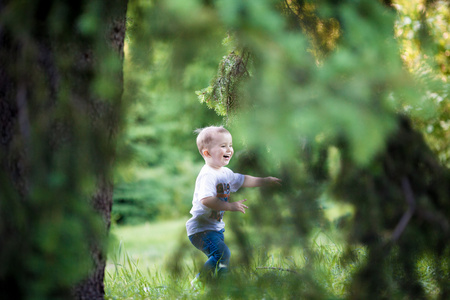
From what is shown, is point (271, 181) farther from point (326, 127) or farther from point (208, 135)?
point (326, 127)

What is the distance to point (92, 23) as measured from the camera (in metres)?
1.27

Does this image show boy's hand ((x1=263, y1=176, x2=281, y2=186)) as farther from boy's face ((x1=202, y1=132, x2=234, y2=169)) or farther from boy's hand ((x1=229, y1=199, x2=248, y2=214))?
boy's face ((x1=202, y1=132, x2=234, y2=169))

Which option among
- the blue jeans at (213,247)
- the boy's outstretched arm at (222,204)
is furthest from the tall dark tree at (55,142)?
the blue jeans at (213,247)

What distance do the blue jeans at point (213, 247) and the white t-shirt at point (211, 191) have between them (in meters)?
0.04

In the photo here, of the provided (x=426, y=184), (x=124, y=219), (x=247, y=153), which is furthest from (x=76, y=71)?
(x=124, y=219)

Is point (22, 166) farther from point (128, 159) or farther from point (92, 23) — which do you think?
point (92, 23)

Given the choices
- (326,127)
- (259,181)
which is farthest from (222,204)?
(326,127)

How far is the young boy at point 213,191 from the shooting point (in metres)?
2.63

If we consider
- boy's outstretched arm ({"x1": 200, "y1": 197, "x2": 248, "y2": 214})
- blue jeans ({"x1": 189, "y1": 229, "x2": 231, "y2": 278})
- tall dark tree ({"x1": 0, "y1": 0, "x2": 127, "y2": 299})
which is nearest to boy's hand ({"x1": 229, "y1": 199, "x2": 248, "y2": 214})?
boy's outstretched arm ({"x1": 200, "y1": 197, "x2": 248, "y2": 214})

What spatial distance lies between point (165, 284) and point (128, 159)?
1.56 metres

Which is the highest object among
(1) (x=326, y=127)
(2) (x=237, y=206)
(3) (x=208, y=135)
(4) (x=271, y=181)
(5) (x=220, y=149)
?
(3) (x=208, y=135)

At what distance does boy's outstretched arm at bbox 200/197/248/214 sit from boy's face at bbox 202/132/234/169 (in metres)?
0.32

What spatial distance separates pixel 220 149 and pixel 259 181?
378 millimetres

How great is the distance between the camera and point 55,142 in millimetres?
1646
